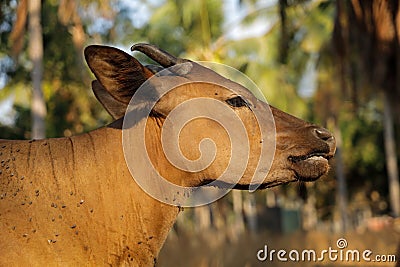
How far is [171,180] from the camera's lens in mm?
4191

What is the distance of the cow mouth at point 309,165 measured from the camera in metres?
4.31

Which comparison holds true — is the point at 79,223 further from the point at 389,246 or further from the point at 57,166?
the point at 389,246

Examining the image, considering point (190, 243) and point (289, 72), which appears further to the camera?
point (289, 72)

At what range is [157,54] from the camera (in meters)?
4.23

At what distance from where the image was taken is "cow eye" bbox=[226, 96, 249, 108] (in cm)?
432

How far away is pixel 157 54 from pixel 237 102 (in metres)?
0.58

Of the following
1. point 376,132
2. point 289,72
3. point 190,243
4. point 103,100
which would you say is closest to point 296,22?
point 289,72

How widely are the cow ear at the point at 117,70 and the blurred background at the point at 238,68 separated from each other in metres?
1.40

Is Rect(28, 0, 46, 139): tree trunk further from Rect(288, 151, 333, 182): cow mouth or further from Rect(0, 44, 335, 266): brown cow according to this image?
Rect(288, 151, 333, 182): cow mouth

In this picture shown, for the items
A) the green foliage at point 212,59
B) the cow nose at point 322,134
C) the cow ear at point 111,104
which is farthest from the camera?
the green foliage at point 212,59

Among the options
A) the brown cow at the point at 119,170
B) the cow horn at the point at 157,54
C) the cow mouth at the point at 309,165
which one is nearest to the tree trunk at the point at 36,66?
the brown cow at the point at 119,170

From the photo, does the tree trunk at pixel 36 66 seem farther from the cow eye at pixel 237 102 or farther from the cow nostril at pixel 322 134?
the cow nostril at pixel 322 134

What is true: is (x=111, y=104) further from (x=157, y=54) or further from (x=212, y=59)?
(x=212, y=59)

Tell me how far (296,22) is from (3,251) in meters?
29.7
